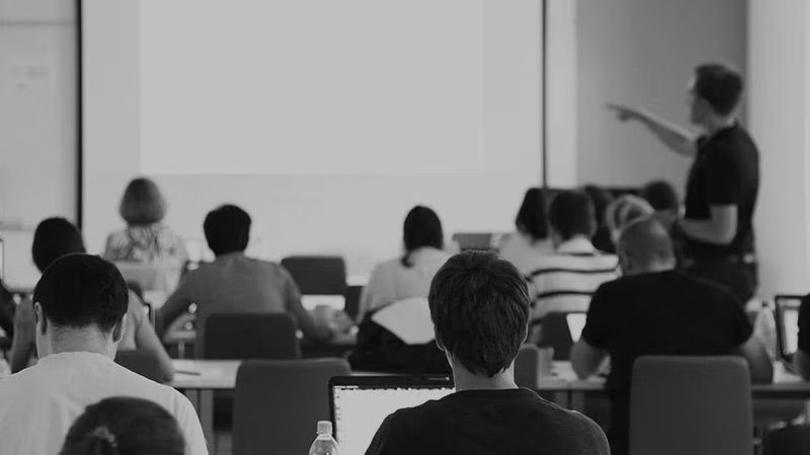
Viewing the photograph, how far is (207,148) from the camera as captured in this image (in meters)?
9.89

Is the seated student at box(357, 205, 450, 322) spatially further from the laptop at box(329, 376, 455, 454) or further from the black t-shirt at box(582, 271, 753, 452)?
the laptop at box(329, 376, 455, 454)

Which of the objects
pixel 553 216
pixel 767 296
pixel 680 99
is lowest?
pixel 767 296

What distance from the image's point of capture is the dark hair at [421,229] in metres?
6.04

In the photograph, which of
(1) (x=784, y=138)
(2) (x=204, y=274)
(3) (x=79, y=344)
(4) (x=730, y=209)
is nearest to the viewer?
(3) (x=79, y=344)

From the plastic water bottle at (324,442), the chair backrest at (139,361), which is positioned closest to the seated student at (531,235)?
the chair backrest at (139,361)

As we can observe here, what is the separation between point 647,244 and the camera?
475 centimetres

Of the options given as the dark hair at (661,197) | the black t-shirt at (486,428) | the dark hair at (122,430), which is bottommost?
the black t-shirt at (486,428)

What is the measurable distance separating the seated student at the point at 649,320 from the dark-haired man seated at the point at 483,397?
2203 millimetres

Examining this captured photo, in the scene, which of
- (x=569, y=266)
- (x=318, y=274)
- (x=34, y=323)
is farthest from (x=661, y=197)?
(x=34, y=323)

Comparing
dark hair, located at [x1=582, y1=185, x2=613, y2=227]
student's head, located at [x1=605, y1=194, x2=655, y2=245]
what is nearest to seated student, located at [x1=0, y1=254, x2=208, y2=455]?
student's head, located at [x1=605, y1=194, x2=655, y2=245]

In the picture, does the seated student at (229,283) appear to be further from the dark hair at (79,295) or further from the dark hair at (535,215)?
the dark hair at (79,295)

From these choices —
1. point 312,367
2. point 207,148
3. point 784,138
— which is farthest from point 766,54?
point 312,367

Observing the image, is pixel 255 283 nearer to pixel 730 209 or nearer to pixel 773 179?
pixel 730 209

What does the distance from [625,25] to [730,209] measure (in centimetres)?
513
